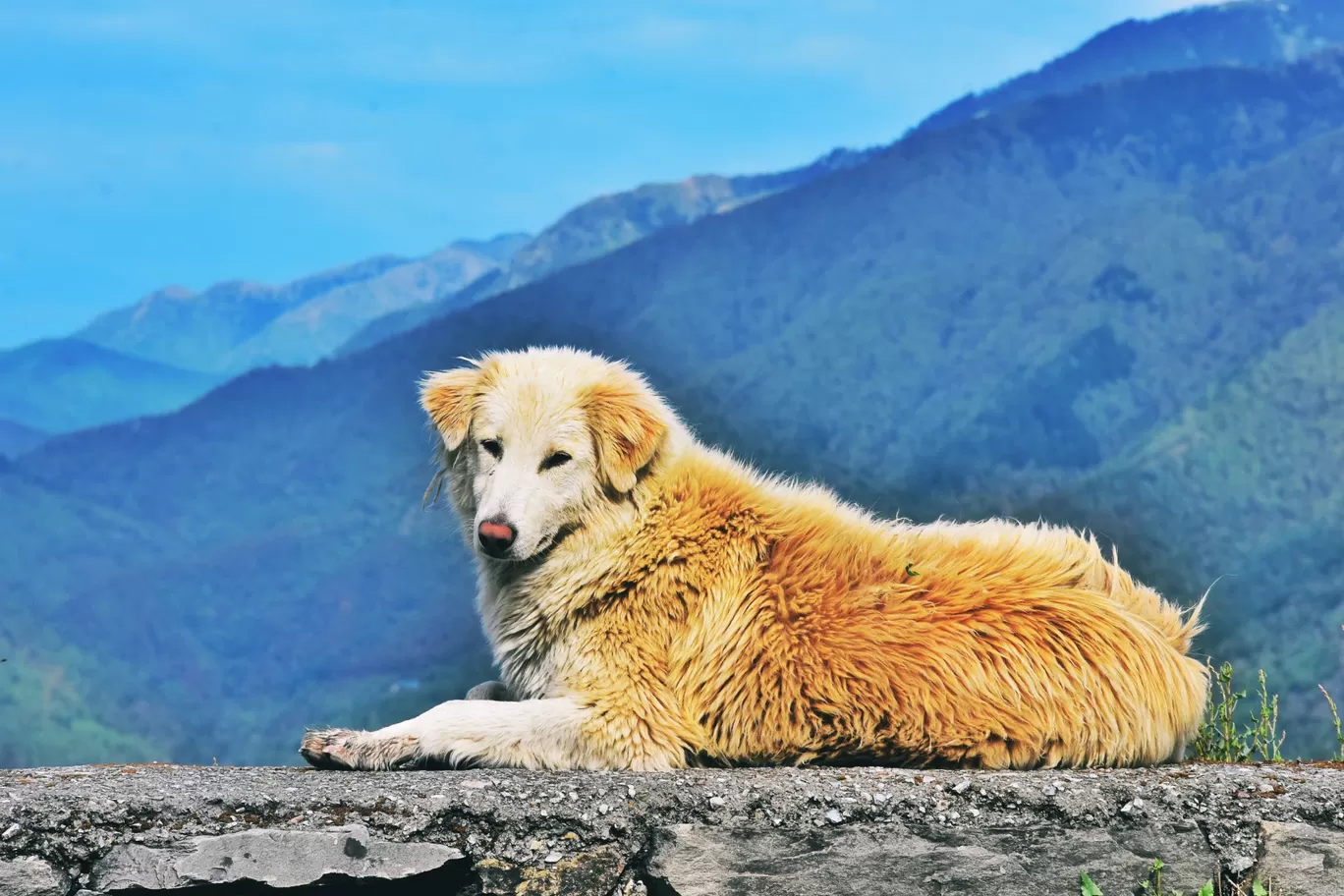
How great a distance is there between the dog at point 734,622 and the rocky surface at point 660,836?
304 millimetres

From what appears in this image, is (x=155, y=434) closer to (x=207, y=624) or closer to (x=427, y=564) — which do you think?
(x=207, y=624)

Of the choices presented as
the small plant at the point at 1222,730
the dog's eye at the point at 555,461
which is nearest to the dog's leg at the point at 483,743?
the dog's eye at the point at 555,461

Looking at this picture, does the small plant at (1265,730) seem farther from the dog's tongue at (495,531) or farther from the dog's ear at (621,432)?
the dog's tongue at (495,531)

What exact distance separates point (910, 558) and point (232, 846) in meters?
2.90

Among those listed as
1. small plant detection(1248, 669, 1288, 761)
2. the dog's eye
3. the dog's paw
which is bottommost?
small plant detection(1248, 669, 1288, 761)

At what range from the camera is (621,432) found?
18.3 feet

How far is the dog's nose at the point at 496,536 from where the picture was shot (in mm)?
5215

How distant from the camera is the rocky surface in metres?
4.58

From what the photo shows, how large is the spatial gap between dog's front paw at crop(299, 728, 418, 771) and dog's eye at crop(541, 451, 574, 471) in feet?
4.10

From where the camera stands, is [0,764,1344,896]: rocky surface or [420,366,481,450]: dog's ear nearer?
[0,764,1344,896]: rocky surface

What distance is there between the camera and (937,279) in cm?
8250

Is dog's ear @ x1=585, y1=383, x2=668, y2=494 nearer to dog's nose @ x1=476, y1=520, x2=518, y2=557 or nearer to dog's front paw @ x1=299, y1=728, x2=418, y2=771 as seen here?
dog's nose @ x1=476, y1=520, x2=518, y2=557

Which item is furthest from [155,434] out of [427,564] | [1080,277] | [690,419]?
[690,419]

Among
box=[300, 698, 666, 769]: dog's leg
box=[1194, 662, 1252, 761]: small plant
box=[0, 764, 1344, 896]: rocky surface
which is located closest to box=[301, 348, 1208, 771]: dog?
box=[300, 698, 666, 769]: dog's leg
